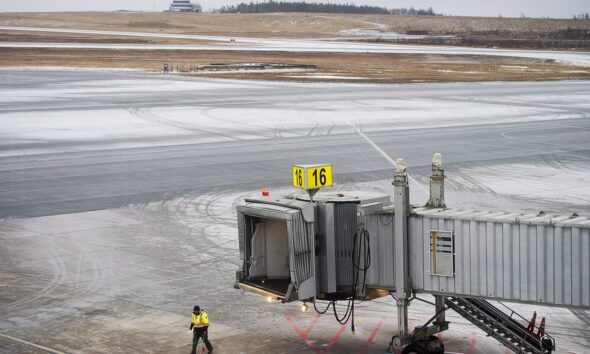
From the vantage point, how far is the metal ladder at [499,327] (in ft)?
66.6

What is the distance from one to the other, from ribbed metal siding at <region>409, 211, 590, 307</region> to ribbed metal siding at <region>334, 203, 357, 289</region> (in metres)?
1.38

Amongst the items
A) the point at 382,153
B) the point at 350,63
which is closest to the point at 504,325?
the point at 382,153

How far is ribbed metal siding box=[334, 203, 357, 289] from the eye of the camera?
20938 mm

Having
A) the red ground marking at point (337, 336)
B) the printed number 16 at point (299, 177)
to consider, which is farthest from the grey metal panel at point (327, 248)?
the red ground marking at point (337, 336)

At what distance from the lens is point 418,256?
20203 mm

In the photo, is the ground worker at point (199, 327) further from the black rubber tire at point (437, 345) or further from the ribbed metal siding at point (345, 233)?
the black rubber tire at point (437, 345)

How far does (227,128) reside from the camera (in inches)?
2584

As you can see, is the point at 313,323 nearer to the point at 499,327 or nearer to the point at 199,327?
the point at 199,327

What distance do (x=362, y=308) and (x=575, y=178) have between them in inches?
911

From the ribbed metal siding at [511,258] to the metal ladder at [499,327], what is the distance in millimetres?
1192

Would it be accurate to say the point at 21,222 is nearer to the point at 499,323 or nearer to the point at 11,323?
the point at 11,323

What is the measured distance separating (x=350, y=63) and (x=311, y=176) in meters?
122

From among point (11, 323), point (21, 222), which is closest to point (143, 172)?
point (21, 222)

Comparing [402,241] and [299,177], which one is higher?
[299,177]
